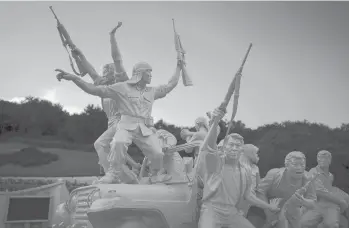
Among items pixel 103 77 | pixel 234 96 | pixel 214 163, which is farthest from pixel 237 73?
pixel 103 77

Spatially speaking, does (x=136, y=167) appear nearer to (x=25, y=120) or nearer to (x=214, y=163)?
(x=214, y=163)

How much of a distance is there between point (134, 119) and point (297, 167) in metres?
2.18

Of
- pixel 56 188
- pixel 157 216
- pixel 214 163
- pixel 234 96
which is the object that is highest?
pixel 234 96

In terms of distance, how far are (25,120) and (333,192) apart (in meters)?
11.5

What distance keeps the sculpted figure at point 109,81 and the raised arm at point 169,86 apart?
0.63 meters

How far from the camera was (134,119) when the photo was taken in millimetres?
5105

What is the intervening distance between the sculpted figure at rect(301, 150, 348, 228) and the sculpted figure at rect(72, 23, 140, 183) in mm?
2796

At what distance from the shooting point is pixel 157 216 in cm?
430

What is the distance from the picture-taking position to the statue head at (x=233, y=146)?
164 inches

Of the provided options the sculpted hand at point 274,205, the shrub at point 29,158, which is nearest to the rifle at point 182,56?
the sculpted hand at point 274,205

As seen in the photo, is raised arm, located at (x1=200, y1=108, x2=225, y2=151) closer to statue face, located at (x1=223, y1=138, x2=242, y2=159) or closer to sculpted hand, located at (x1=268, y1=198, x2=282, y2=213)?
statue face, located at (x1=223, y1=138, x2=242, y2=159)

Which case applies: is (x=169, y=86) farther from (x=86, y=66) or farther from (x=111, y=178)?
(x=111, y=178)

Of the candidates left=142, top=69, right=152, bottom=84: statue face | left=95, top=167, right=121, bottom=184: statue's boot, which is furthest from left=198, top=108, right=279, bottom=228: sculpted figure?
left=142, top=69, right=152, bottom=84: statue face

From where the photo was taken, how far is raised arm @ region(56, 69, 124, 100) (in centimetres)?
464
